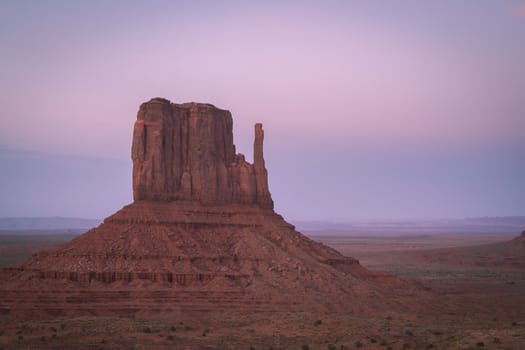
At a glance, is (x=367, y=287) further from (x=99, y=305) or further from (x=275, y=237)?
(x=99, y=305)

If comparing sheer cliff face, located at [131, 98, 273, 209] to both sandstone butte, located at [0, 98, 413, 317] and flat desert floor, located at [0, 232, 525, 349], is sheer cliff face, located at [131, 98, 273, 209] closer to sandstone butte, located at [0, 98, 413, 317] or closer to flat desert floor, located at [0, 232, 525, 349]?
sandstone butte, located at [0, 98, 413, 317]

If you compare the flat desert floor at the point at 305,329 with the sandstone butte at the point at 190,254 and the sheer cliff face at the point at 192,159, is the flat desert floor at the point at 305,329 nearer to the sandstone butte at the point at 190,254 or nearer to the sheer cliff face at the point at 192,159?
the sandstone butte at the point at 190,254

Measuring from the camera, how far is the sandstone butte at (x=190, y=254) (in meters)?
66.4

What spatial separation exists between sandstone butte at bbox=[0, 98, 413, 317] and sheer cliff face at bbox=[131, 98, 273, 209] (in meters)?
0.09

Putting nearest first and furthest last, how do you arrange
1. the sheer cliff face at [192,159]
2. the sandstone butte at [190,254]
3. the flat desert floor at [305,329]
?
1. the flat desert floor at [305,329]
2. the sandstone butte at [190,254]
3. the sheer cliff face at [192,159]

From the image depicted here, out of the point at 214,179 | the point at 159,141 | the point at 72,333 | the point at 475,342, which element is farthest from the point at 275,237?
the point at 475,342

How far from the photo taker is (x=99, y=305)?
214ft

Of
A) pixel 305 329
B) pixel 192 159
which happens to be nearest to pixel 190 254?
pixel 192 159

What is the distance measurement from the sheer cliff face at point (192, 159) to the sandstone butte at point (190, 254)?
3.6 inches

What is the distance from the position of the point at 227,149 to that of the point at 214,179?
4404 millimetres

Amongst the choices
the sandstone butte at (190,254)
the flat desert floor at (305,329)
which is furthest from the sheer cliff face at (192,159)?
the flat desert floor at (305,329)

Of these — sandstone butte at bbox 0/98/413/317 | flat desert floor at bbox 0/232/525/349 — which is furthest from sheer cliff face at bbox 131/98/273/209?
flat desert floor at bbox 0/232/525/349

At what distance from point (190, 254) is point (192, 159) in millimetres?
10496

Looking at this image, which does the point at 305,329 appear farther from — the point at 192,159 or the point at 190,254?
the point at 192,159
